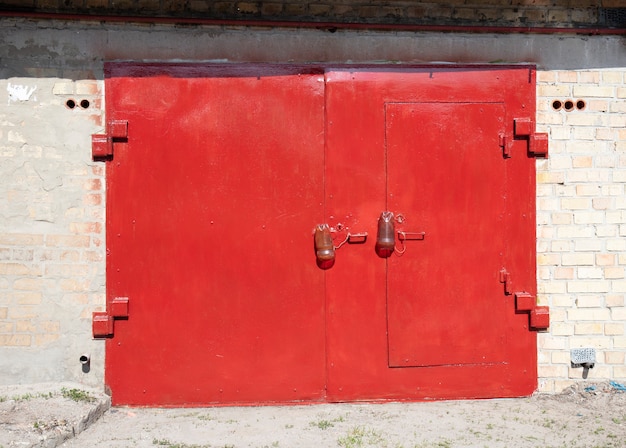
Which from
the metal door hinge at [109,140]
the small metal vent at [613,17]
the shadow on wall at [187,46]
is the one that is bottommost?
the metal door hinge at [109,140]

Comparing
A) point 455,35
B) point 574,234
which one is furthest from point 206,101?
point 574,234

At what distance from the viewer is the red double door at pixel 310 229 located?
205 inches

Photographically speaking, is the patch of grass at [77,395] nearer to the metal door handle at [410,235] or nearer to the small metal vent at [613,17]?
the metal door handle at [410,235]

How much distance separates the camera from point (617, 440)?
457 centimetres

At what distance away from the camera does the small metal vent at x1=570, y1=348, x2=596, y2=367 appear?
5.40 metres

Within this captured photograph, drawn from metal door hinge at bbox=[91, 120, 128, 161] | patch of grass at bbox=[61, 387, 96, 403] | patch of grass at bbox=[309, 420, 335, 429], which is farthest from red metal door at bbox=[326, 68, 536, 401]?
patch of grass at bbox=[61, 387, 96, 403]

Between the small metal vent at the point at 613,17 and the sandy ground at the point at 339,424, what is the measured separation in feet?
9.13

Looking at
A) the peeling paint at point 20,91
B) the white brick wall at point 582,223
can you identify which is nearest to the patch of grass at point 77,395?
the peeling paint at point 20,91

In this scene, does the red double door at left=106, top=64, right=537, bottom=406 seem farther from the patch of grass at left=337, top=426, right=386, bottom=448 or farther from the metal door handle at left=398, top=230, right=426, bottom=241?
the patch of grass at left=337, top=426, right=386, bottom=448

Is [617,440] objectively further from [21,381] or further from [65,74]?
[65,74]

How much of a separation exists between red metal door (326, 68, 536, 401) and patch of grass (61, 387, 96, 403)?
1.76 meters

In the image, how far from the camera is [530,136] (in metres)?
5.33

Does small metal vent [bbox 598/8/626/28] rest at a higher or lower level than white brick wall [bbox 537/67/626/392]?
higher

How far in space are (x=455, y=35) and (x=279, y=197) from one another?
1823mm
